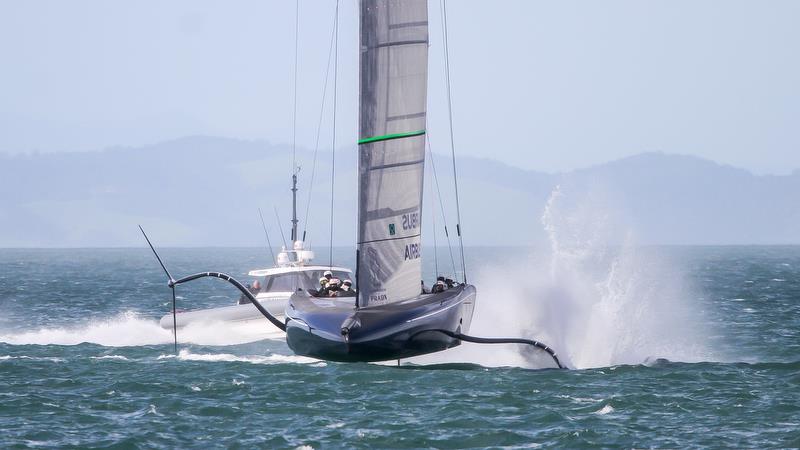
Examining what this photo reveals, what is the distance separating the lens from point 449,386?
78.2 ft

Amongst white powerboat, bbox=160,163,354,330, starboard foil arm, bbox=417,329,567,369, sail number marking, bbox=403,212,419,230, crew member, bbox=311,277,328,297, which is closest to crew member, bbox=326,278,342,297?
crew member, bbox=311,277,328,297

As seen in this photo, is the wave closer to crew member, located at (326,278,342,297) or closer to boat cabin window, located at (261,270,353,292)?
crew member, located at (326,278,342,297)

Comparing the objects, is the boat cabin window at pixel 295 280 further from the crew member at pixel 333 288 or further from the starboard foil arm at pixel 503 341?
the starboard foil arm at pixel 503 341

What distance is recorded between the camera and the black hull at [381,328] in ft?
81.5

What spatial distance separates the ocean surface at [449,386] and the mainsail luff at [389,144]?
2.21 meters

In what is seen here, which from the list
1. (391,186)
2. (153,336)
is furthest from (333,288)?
(153,336)

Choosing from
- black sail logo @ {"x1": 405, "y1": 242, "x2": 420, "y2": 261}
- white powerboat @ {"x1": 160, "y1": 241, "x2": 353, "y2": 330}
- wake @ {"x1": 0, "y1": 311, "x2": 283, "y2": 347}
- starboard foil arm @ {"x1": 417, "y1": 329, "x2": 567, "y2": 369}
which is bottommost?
wake @ {"x1": 0, "y1": 311, "x2": 283, "y2": 347}

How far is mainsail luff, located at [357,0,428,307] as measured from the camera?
2580 cm

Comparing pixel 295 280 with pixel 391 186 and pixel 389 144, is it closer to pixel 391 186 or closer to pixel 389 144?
pixel 391 186

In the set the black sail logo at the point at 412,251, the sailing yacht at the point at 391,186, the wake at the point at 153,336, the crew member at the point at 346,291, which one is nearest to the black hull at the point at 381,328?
the sailing yacht at the point at 391,186

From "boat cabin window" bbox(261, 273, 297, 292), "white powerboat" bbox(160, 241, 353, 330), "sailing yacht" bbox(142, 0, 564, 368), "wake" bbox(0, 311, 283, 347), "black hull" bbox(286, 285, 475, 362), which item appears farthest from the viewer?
"boat cabin window" bbox(261, 273, 297, 292)

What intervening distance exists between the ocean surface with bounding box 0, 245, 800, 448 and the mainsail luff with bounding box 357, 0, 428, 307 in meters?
2.21

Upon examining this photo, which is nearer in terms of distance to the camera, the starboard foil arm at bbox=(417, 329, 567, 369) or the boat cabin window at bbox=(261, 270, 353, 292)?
the starboard foil arm at bbox=(417, 329, 567, 369)

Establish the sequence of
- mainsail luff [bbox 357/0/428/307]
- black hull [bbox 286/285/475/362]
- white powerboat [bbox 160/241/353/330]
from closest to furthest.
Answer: black hull [bbox 286/285/475/362]
mainsail luff [bbox 357/0/428/307]
white powerboat [bbox 160/241/353/330]
